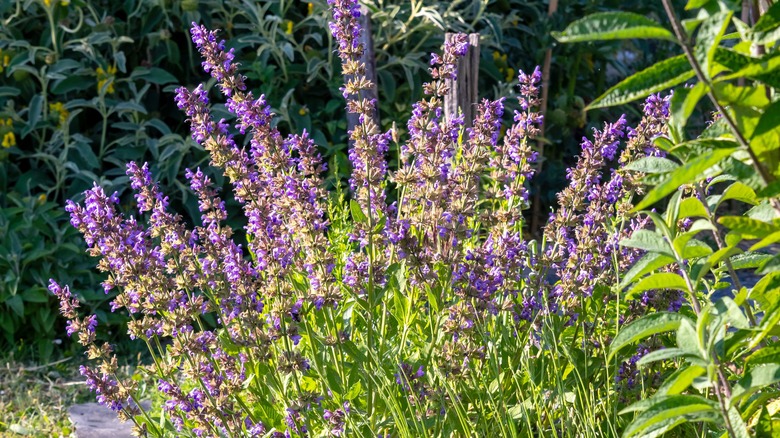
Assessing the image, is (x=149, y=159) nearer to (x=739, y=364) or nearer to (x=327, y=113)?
(x=327, y=113)

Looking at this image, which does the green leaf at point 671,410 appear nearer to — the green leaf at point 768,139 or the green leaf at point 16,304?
the green leaf at point 768,139

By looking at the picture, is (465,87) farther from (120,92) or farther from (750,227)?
(750,227)

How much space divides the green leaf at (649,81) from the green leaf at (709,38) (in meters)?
0.05

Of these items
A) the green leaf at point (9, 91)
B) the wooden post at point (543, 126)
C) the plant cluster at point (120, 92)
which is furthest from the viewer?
the wooden post at point (543, 126)

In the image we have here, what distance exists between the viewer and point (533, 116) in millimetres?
2668

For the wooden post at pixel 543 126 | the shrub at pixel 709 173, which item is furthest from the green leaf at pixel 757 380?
the wooden post at pixel 543 126

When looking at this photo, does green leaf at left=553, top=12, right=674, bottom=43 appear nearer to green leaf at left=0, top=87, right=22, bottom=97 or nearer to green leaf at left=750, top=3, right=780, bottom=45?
green leaf at left=750, top=3, right=780, bottom=45

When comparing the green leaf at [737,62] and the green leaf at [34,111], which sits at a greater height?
the green leaf at [34,111]

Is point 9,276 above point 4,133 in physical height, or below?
below

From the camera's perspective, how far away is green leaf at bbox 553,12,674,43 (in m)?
1.26

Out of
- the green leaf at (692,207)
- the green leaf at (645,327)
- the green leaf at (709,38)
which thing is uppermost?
the green leaf at (709,38)

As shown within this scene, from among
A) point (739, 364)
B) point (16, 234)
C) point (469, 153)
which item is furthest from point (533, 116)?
point (16, 234)

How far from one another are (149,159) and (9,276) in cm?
104

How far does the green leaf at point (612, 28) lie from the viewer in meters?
1.26
